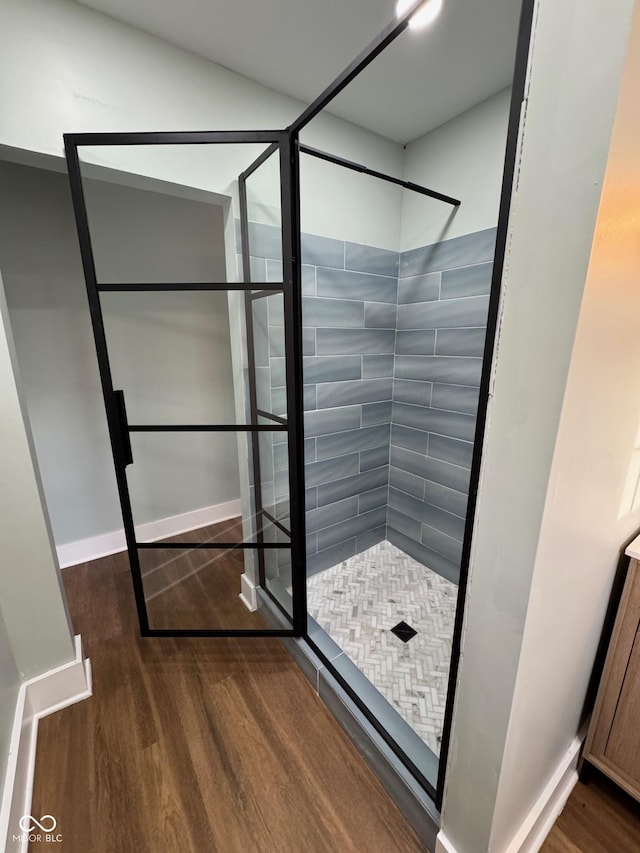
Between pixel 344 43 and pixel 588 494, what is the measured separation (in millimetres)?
1747

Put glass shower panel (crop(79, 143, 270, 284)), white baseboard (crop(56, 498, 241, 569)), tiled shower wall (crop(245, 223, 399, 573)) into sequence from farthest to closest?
Answer: white baseboard (crop(56, 498, 241, 569)) < tiled shower wall (crop(245, 223, 399, 573)) < glass shower panel (crop(79, 143, 270, 284))

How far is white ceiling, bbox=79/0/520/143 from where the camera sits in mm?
1157

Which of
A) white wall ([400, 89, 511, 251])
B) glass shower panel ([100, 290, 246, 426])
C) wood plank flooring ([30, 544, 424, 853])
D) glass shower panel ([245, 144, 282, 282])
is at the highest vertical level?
white wall ([400, 89, 511, 251])

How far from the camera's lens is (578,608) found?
2.98 ft

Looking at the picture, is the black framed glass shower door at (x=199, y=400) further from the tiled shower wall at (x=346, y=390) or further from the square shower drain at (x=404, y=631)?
the square shower drain at (x=404, y=631)

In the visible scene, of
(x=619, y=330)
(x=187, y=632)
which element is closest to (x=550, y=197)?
(x=619, y=330)

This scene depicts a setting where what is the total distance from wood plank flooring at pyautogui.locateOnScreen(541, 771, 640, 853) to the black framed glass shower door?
→ 1.06 metres

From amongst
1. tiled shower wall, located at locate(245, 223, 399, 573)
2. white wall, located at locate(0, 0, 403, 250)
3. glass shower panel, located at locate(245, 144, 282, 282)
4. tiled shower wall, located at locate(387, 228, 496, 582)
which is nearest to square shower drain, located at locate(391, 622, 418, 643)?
tiled shower wall, located at locate(387, 228, 496, 582)

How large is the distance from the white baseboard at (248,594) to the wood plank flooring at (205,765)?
24 cm

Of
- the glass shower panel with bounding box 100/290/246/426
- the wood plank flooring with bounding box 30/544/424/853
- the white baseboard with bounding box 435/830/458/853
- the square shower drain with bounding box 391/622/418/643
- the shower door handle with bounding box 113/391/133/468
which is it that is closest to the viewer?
the white baseboard with bounding box 435/830/458/853

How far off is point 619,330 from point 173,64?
1.71 metres

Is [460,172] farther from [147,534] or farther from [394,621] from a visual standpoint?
[147,534]

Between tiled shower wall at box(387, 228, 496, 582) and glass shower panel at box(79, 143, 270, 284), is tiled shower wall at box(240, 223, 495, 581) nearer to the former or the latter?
tiled shower wall at box(387, 228, 496, 582)

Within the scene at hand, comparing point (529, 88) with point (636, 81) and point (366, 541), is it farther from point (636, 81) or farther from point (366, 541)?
point (366, 541)
